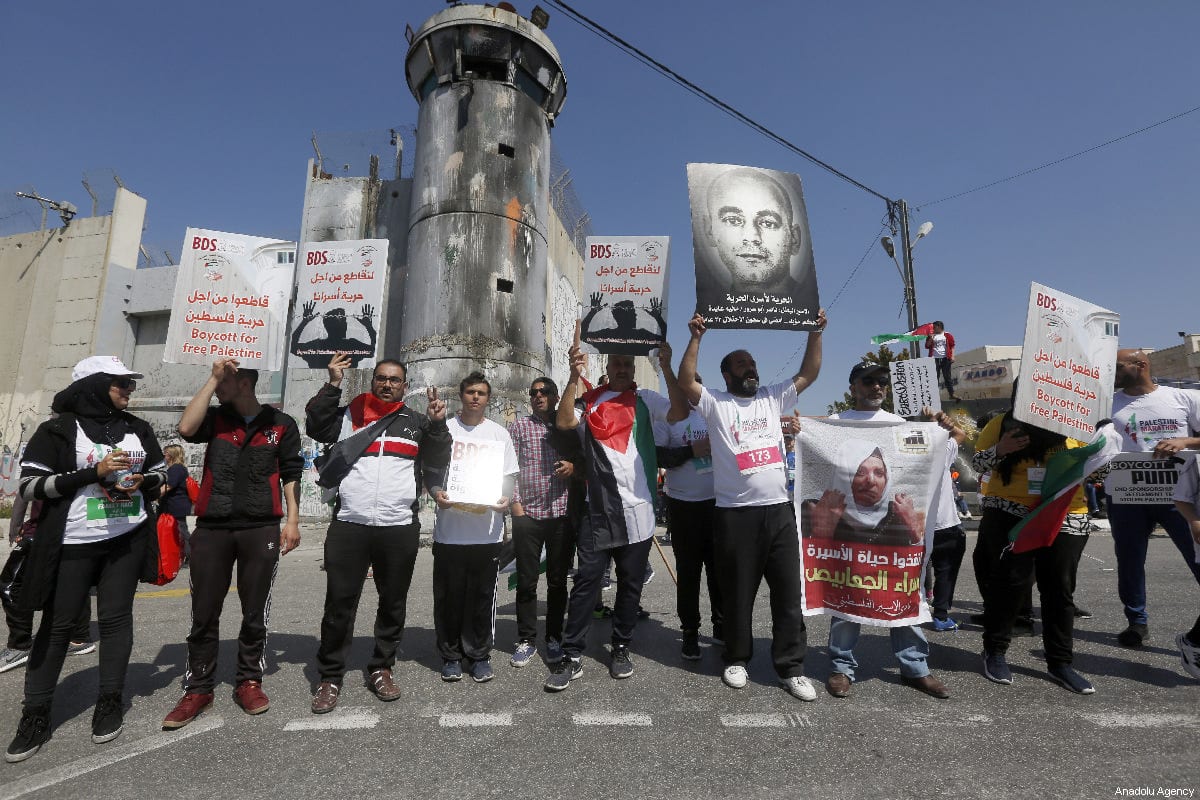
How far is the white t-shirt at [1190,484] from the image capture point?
4098mm

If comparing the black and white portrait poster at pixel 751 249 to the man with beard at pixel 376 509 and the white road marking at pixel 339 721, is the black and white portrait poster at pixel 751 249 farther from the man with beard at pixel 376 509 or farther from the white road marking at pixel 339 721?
the white road marking at pixel 339 721

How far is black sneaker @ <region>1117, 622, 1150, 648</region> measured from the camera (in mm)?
4555

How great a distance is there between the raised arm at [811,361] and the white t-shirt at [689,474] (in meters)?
0.75

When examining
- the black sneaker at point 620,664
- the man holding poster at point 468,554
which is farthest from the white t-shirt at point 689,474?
the man holding poster at point 468,554

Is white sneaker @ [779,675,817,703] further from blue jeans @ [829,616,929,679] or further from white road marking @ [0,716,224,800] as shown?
white road marking @ [0,716,224,800]

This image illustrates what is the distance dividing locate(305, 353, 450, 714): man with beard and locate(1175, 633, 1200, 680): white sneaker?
4.89 meters

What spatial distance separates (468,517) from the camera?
13.7ft

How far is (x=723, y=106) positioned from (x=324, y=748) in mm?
12052

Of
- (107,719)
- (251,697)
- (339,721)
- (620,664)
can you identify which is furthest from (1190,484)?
(107,719)

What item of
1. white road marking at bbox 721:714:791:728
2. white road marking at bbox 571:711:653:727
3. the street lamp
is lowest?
white road marking at bbox 571:711:653:727

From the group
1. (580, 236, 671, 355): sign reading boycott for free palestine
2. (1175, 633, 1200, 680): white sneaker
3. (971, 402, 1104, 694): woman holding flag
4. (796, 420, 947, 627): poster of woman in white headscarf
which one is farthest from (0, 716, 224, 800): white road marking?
(1175, 633, 1200, 680): white sneaker

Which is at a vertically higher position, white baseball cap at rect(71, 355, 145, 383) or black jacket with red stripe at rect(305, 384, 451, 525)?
white baseball cap at rect(71, 355, 145, 383)

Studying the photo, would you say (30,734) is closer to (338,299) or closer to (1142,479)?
(338,299)

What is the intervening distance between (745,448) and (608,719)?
1802 millimetres
